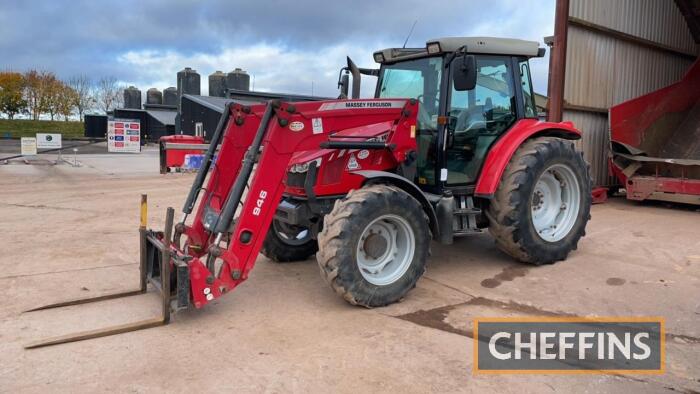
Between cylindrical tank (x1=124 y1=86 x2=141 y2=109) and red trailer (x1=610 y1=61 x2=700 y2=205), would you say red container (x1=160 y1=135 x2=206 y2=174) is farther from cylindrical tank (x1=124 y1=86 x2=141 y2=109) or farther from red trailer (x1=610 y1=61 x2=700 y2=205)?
cylindrical tank (x1=124 y1=86 x2=141 y2=109)

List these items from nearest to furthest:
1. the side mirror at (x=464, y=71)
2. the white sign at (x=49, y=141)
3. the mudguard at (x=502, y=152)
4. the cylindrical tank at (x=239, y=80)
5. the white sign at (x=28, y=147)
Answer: the side mirror at (x=464, y=71), the mudguard at (x=502, y=152), the white sign at (x=28, y=147), the white sign at (x=49, y=141), the cylindrical tank at (x=239, y=80)

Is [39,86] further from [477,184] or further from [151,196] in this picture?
[477,184]

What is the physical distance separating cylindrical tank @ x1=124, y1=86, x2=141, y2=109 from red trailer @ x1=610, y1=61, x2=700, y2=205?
40.3 meters

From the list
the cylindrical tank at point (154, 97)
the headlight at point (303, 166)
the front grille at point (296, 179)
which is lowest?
the front grille at point (296, 179)

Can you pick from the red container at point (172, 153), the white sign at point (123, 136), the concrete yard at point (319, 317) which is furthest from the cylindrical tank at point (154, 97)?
the concrete yard at point (319, 317)

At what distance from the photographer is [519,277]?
5.32 m

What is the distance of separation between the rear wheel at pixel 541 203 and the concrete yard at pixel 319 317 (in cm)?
27

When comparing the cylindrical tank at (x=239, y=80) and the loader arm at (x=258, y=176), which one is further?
the cylindrical tank at (x=239, y=80)

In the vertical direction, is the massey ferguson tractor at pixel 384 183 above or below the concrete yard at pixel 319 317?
above

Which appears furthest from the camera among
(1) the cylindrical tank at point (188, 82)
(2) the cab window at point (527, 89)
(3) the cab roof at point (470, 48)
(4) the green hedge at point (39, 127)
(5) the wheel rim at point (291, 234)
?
(4) the green hedge at point (39, 127)

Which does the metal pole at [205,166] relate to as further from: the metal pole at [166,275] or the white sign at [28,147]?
the white sign at [28,147]

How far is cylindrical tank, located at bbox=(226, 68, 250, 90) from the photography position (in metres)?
32.7

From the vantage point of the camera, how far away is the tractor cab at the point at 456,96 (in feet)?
16.8

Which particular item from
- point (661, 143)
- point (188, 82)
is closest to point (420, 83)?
point (661, 143)
